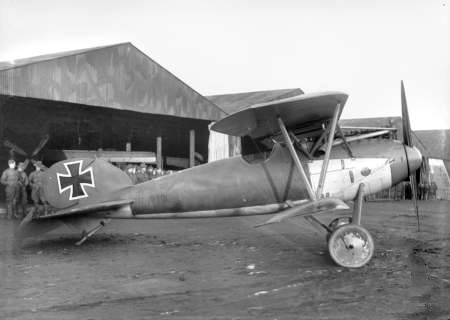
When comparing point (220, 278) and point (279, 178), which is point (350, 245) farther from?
point (220, 278)

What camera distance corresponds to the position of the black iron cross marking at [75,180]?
8.98 m

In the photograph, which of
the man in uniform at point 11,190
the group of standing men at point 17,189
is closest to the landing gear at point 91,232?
the group of standing men at point 17,189

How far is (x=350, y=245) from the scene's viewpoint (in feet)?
23.5

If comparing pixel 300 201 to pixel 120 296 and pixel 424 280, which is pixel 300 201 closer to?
pixel 424 280

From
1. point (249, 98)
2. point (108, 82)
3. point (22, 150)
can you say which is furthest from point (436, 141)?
point (22, 150)

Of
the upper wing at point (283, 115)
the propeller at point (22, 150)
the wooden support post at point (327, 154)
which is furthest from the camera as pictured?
the propeller at point (22, 150)

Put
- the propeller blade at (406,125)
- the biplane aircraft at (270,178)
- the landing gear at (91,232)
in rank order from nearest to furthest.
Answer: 1. the biplane aircraft at (270,178)
2. the propeller blade at (406,125)
3. the landing gear at (91,232)

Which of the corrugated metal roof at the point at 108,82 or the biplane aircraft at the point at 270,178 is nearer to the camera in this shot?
the biplane aircraft at the point at 270,178

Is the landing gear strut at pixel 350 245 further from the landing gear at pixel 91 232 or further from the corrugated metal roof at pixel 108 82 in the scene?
the corrugated metal roof at pixel 108 82

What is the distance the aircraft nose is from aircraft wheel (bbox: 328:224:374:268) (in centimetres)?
181

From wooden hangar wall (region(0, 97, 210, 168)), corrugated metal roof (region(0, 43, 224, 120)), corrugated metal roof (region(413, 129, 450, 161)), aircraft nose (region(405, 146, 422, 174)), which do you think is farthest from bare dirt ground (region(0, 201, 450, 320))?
corrugated metal roof (region(413, 129, 450, 161))

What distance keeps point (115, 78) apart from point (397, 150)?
40.7 ft

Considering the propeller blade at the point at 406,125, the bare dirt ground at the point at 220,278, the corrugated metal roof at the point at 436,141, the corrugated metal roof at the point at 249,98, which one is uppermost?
the corrugated metal roof at the point at 249,98

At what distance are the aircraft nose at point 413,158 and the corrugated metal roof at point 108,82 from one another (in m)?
11.9
